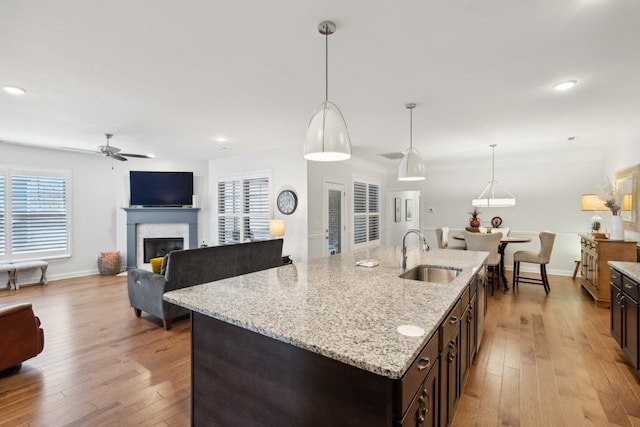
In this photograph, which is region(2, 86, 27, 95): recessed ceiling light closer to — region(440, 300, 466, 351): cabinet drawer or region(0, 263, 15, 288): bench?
region(0, 263, 15, 288): bench

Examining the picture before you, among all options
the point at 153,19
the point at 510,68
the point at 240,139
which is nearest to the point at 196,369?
the point at 153,19

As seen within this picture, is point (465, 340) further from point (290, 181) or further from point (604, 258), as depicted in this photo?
point (290, 181)

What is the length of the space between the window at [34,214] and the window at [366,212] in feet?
19.2

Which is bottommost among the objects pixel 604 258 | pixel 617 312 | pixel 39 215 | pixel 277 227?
pixel 617 312

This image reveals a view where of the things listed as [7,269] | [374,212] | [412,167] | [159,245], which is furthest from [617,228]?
[7,269]

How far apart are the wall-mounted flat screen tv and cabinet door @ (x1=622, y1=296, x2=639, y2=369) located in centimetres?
716

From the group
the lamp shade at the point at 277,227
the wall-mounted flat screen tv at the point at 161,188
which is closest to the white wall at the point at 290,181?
the lamp shade at the point at 277,227

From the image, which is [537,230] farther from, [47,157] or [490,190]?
[47,157]

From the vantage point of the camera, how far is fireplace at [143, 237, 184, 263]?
6846 mm

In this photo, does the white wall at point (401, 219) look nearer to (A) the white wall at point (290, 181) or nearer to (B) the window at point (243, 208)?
(A) the white wall at point (290, 181)

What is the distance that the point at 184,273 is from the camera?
3.52 metres

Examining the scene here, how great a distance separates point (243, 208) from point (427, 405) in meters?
5.48

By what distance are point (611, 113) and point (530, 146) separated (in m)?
1.83

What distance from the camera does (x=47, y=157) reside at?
593 cm
